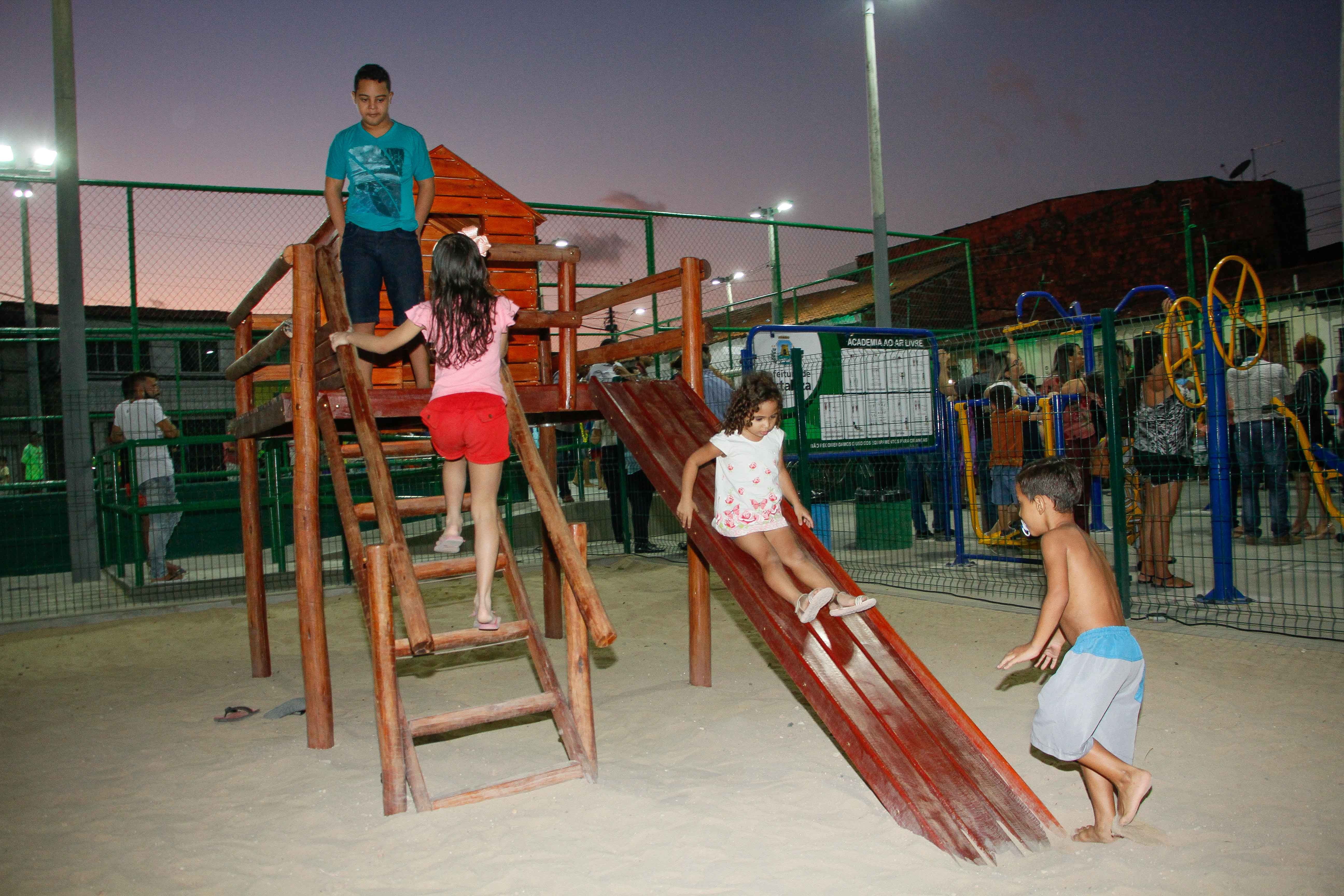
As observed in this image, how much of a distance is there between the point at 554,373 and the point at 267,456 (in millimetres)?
4329

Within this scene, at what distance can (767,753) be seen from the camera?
4211mm

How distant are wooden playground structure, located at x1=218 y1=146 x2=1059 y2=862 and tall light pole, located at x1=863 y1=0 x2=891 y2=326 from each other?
757 centimetres

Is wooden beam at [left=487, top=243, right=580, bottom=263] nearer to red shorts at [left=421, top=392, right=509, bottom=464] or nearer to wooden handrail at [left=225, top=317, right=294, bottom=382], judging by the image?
wooden handrail at [left=225, top=317, right=294, bottom=382]

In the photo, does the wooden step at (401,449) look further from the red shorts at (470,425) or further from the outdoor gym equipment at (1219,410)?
the outdoor gym equipment at (1219,410)

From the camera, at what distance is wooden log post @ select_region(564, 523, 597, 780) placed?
3.95 metres

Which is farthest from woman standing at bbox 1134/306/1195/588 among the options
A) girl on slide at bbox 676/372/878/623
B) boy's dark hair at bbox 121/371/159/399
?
boy's dark hair at bbox 121/371/159/399

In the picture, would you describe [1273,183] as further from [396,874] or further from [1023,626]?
[396,874]

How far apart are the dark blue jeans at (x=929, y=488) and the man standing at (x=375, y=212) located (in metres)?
6.57

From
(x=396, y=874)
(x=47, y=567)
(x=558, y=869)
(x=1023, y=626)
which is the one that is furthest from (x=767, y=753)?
(x=47, y=567)

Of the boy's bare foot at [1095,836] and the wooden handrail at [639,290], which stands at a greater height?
the wooden handrail at [639,290]

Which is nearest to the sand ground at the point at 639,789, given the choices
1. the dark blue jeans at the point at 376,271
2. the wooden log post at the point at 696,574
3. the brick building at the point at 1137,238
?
the wooden log post at the point at 696,574

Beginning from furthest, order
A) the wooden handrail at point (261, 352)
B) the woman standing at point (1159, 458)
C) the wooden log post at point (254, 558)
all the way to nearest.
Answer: the woman standing at point (1159, 458), the wooden log post at point (254, 558), the wooden handrail at point (261, 352)

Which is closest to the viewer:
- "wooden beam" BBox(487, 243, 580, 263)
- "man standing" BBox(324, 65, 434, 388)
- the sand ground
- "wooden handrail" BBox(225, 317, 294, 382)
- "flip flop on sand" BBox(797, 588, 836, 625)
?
the sand ground

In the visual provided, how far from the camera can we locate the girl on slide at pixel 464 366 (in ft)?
13.4
